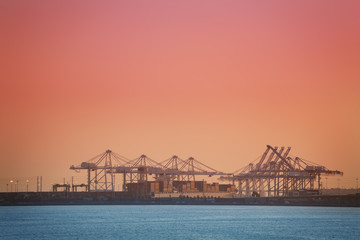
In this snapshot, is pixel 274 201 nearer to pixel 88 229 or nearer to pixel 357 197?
pixel 357 197

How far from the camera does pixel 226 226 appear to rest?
104 m

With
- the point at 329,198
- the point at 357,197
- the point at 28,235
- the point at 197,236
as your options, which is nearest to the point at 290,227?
the point at 197,236

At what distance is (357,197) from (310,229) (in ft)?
249

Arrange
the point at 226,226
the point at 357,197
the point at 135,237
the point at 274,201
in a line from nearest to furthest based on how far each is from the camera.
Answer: the point at 135,237 → the point at 226,226 → the point at 357,197 → the point at 274,201

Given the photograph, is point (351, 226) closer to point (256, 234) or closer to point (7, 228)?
point (256, 234)

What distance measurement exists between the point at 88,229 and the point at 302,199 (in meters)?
105

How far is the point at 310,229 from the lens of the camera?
96062 mm

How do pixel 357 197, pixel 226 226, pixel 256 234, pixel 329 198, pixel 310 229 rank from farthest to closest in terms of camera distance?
pixel 329 198 < pixel 357 197 < pixel 226 226 < pixel 310 229 < pixel 256 234

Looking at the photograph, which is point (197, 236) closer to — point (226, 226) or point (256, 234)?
point (256, 234)

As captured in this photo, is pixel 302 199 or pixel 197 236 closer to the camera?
pixel 197 236

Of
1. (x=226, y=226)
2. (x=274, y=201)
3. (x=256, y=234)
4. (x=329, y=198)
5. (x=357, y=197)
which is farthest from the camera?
(x=274, y=201)

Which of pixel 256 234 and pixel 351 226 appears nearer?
pixel 256 234

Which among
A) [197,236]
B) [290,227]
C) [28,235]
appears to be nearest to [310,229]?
[290,227]

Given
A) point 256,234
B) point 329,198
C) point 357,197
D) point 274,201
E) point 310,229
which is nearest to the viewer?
point 256,234
